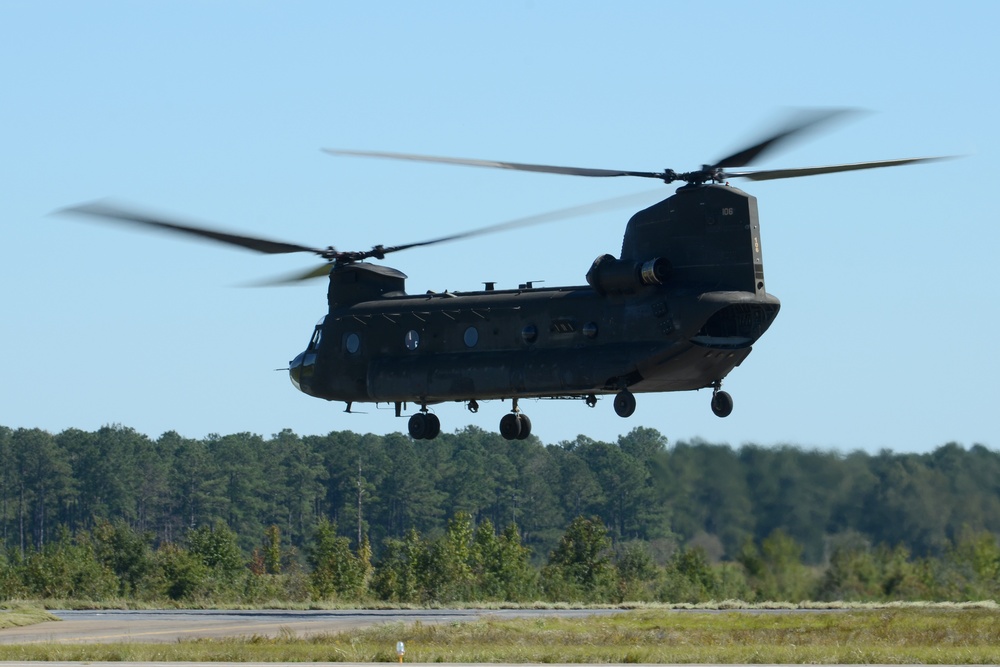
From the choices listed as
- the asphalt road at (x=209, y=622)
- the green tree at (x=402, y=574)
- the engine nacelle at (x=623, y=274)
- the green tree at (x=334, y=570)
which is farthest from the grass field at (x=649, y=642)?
the green tree at (x=334, y=570)

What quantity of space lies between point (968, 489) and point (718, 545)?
6719mm

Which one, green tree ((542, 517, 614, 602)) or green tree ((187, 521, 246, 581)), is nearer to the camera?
green tree ((542, 517, 614, 602))

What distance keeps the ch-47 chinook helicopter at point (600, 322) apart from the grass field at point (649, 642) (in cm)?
603

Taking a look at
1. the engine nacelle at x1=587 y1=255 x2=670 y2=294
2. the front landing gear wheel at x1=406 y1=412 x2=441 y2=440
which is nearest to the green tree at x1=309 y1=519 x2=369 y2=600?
the front landing gear wheel at x1=406 y1=412 x2=441 y2=440

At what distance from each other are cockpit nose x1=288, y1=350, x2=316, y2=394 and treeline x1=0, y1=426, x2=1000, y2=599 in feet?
34.5

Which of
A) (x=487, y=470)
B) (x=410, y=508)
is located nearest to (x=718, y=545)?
(x=487, y=470)

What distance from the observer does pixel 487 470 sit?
10319cm

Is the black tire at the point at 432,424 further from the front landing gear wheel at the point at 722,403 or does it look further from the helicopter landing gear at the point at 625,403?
the front landing gear wheel at the point at 722,403

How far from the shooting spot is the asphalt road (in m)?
45.3

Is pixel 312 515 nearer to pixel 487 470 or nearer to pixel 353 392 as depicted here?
pixel 487 470

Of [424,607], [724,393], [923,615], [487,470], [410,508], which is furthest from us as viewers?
[410,508]

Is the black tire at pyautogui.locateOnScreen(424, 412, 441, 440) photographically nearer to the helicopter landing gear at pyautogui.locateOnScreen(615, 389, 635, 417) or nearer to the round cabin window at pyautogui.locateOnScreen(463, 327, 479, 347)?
the round cabin window at pyautogui.locateOnScreen(463, 327, 479, 347)

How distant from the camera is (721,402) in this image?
39.2 metres

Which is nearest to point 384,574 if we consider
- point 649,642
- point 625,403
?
point 649,642
